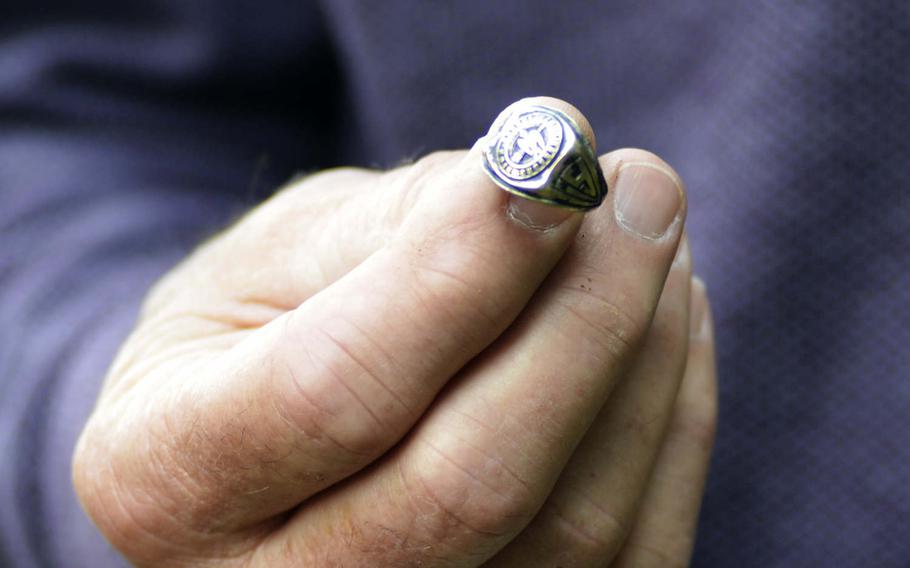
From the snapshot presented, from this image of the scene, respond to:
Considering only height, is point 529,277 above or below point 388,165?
above

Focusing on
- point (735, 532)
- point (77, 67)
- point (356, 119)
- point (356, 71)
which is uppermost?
point (77, 67)

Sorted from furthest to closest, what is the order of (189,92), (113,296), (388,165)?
(189,92), (388,165), (113,296)

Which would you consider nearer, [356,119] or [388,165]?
[388,165]

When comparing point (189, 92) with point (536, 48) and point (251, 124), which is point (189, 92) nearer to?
point (251, 124)

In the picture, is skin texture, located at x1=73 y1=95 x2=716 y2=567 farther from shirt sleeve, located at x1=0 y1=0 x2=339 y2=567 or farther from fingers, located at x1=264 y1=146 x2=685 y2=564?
shirt sleeve, located at x1=0 y1=0 x2=339 y2=567

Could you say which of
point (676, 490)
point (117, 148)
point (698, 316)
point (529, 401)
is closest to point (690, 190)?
A: point (698, 316)

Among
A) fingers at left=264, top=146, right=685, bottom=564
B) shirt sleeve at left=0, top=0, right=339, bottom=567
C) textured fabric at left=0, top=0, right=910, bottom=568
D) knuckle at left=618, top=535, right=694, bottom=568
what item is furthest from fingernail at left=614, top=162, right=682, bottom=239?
shirt sleeve at left=0, top=0, right=339, bottom=567

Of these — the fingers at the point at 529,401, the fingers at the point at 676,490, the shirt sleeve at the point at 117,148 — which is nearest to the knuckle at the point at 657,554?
the fingers at the point at 676,490

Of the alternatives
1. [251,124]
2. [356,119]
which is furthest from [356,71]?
[251,124]
